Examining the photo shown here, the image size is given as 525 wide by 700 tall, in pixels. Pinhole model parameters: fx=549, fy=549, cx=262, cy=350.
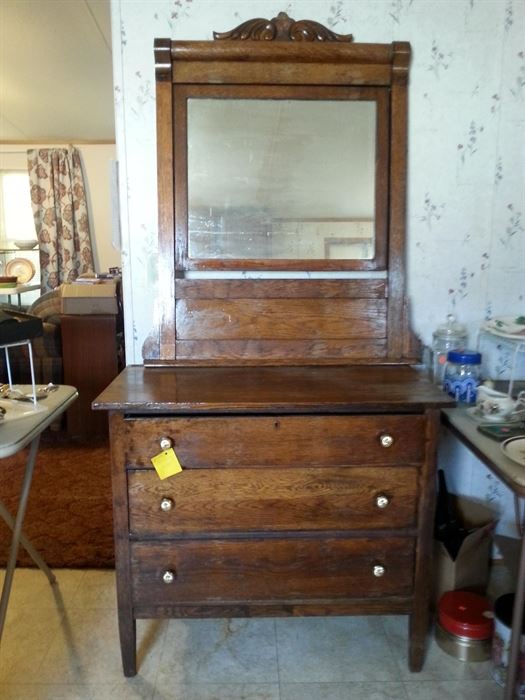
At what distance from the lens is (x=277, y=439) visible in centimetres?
133

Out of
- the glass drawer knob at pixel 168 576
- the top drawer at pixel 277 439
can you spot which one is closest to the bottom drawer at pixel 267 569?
the glass drawer knob at pixel 168 576

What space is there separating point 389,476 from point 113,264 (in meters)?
4.66

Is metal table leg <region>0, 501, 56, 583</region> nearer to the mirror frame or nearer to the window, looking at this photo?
the mirror frame

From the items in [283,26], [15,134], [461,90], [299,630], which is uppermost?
[15,134]

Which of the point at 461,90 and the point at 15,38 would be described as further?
the point at 15,38

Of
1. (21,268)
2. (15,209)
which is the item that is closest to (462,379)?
(21,268)

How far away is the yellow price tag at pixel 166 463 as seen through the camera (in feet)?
4.31

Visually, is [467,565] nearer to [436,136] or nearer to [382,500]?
[382,500]

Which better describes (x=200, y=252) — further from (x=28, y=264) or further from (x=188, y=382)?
(x=28, y=264)

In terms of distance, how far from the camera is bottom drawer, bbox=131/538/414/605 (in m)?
1.38

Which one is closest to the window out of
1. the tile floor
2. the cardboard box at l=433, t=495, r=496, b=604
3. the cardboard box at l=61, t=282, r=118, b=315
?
the cardboard box at l=61, t=282, r=118, b=315

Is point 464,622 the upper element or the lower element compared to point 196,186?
lower

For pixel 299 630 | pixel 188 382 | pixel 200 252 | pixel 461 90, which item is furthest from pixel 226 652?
pixel 461 90

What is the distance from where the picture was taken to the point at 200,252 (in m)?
1.67
